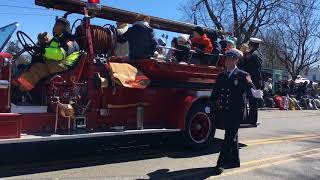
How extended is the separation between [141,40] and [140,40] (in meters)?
0.02

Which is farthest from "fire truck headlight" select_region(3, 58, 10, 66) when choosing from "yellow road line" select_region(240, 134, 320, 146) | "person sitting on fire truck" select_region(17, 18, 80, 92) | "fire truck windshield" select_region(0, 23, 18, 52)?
"yellow road line" select_region(240, 134, 320, 146)

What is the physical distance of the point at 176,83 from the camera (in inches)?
375

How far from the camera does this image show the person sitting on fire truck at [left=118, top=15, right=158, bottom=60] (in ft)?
29.1

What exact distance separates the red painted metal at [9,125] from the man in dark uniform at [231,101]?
2.95m

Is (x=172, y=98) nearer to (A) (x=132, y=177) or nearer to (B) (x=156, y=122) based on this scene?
(B) (x=156, y=122)

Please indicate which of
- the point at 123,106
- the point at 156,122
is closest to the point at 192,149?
the point at 156,122

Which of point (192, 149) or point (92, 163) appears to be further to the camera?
point (192, 149)

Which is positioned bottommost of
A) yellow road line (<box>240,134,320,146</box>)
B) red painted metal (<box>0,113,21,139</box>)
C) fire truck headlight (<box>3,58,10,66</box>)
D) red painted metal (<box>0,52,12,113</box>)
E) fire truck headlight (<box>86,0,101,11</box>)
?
yellow road line (<box>240,134,320,146</box>)

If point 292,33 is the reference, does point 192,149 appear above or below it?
below

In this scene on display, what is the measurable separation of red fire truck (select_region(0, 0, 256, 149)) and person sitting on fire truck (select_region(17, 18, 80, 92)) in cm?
13

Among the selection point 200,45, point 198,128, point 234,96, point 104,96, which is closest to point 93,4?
point 104,96

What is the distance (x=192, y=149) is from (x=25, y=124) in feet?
11.3

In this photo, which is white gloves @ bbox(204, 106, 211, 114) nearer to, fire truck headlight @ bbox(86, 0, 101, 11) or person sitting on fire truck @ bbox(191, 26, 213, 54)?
person sitting on fire truck @ bbox(191, 26, 213, 54)

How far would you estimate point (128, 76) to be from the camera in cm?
844
